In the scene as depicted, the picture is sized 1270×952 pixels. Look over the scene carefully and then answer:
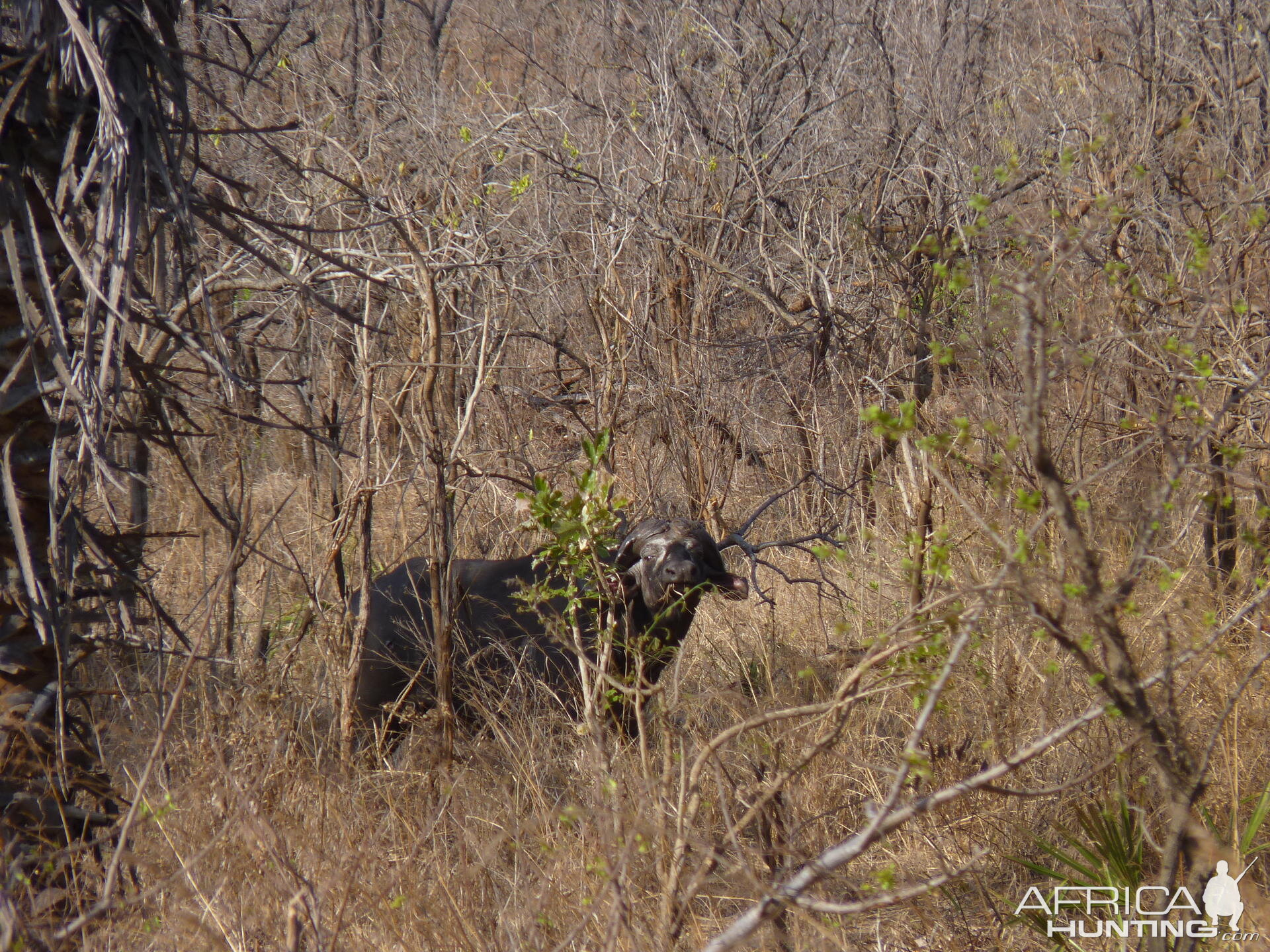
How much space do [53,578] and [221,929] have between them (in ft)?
4.86

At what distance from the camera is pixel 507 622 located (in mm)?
5391

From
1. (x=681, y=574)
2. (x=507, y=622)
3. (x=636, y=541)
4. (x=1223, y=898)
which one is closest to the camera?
(x=1223, y=898)

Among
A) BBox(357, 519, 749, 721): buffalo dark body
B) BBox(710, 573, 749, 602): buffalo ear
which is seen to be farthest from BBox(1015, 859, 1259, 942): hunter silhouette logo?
BBox(357, 519, 749, 721): buffalo dark body

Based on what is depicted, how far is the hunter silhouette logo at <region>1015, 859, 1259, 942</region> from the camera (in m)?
3.15

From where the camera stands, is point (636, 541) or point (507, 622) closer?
point (636, 541)

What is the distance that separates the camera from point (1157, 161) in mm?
7660

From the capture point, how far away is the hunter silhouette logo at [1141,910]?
315cm

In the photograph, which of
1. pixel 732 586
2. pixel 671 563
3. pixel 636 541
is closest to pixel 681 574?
pixel 671 563

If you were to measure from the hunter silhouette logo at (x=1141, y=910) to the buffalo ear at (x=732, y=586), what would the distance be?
5.34ft

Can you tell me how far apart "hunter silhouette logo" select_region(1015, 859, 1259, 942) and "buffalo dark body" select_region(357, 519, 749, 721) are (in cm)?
174

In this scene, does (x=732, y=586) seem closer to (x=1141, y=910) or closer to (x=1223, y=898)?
(x=1141, y=910)

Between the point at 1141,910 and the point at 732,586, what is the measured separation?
2016mm

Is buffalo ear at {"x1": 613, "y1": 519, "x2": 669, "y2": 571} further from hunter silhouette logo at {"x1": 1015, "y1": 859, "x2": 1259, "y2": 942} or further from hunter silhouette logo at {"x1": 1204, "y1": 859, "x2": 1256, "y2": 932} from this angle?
hunter silhouette logo at {"x1": 1204, "y1": 859, "x2": 1256, "y2": 932}

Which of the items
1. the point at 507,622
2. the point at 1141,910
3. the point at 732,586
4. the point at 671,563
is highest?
the point at 671,563
